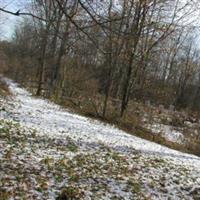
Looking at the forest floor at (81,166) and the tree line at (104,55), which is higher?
the tree line at (104,55)

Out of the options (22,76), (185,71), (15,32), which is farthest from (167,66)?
(15,32)

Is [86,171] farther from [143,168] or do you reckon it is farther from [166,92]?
[166,92]

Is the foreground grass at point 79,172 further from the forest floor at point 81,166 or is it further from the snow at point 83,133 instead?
the snow at point 83,133

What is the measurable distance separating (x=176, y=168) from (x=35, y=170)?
471cm

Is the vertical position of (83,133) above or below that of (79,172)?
above

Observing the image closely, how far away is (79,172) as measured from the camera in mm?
9617

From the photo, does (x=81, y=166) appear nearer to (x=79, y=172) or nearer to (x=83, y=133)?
(x=79, y=172)

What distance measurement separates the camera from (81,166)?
10156 millimetres

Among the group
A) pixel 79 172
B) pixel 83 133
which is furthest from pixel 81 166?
pixel 83 133

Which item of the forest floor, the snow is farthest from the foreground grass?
the snow

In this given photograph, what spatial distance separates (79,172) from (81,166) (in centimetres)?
54

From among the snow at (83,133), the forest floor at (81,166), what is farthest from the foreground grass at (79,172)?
the snow at (83,133)

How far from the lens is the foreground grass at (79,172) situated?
27.0 feet

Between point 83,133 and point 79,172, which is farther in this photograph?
point 83,133
